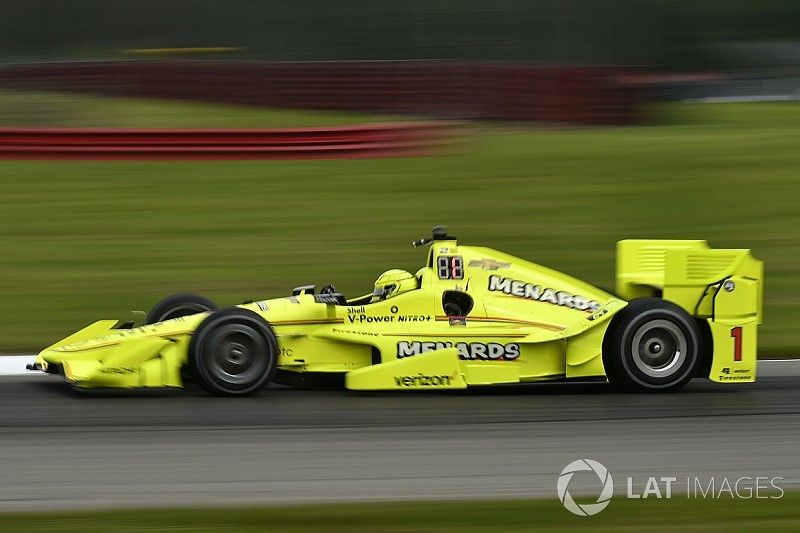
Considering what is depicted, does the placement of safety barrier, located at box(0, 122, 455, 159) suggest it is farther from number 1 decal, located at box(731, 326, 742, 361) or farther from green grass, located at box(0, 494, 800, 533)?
green grass, located at box(0, 494, 800, 533)

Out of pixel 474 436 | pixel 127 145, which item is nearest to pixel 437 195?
pixel 127 145

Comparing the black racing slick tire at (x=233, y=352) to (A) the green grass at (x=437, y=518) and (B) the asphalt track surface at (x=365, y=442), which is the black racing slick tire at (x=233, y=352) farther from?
(A) the green grass at (x=437, y=518)

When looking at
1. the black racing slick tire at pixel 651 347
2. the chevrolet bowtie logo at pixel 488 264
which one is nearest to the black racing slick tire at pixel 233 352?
the chevrolet bowtie logo at pixel 488 264

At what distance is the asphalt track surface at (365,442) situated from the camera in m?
6.61

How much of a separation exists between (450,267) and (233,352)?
5.51ft

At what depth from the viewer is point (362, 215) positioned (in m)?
15.8

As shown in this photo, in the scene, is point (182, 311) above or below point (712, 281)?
below

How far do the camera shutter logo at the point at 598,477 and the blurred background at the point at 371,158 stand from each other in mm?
4696

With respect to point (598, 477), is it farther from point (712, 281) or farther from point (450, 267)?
point (712, 281)

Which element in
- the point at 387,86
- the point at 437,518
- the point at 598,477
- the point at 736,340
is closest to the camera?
the point at 437,518

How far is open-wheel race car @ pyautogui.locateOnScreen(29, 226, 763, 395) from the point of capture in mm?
8547

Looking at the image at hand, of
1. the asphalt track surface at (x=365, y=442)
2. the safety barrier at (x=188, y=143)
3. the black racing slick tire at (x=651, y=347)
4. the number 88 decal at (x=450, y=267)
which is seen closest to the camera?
the asphalt track surface at (x=365, y=442)

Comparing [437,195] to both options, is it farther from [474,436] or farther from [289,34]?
[474,436]

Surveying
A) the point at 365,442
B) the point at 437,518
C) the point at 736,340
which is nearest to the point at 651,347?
the point at 736,340
